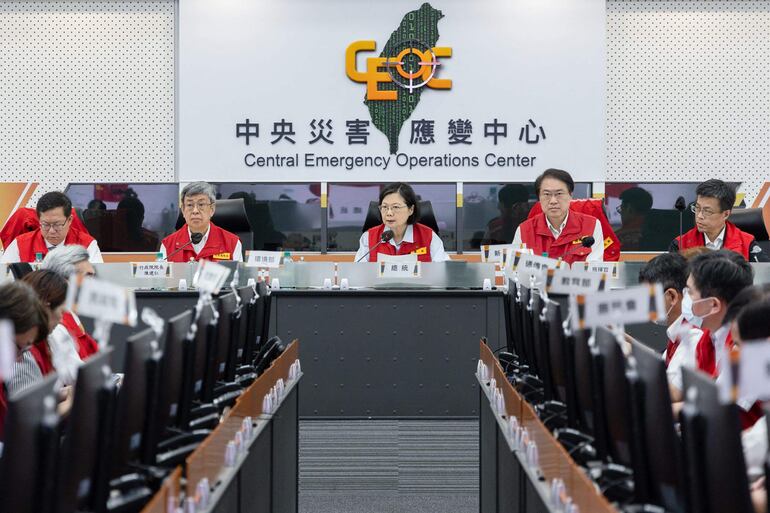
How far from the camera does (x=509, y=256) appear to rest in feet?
12.2

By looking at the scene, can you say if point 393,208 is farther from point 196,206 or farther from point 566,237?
point 196,206

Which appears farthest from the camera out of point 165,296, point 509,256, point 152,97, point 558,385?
point 152,97

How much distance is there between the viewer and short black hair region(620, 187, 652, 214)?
678 cm

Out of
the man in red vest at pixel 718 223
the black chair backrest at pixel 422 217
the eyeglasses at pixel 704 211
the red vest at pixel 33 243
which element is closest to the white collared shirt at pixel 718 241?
the man in red vest at pixel 718 223

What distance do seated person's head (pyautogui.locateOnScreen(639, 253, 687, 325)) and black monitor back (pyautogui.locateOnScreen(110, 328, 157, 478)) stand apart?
171cm

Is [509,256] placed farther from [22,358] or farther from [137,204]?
[137,204]

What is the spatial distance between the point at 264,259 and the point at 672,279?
7.11 ft

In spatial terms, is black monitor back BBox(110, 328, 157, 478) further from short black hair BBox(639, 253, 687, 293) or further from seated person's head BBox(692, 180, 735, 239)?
seated person's head BBox(692, 180, 735, 239)

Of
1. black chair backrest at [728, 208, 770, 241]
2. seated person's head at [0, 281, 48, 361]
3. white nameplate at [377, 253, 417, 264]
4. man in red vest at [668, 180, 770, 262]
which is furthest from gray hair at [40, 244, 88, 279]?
black chair backrest at [728, 208, 770, 241]

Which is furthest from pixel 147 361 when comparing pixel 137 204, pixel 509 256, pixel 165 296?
pixel 137 204

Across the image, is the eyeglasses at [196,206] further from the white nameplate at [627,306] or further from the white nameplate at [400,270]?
the white nameplate at [627,306]

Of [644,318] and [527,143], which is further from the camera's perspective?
[527,143]

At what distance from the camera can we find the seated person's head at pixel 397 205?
4898mm

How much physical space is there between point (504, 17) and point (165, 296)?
4262mm
